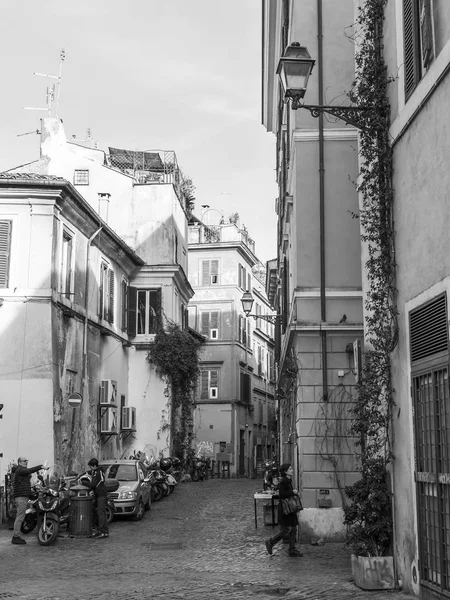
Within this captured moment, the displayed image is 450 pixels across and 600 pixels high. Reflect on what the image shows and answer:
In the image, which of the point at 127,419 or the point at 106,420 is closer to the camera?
the point at 106,420

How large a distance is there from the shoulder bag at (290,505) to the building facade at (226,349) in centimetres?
3354

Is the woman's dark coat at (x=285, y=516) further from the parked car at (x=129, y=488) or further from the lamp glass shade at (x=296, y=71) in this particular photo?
the lamp glass shade at (x=296, y=71)

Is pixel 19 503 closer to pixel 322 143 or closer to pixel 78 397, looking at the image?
pixel 78 397

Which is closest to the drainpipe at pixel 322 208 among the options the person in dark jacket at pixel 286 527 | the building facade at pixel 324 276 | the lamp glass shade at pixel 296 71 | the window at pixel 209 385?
the building facade at pixel 324 276

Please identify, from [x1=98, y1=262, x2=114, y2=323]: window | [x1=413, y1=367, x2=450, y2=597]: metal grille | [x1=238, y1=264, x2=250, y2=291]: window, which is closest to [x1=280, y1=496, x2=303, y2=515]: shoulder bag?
[x1=413, y1=367, x2=450, y2=597]: metal grille

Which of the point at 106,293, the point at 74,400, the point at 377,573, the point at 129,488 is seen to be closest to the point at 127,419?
the point at 106,293

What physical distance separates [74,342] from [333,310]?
33.8ft

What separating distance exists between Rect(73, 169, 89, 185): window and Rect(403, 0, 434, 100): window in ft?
82.4

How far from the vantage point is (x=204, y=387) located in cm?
4894

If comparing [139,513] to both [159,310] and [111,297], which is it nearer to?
[111,297]

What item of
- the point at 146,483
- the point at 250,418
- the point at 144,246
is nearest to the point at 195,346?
the point at 144,246

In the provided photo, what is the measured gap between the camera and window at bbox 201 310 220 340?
50.3 metres

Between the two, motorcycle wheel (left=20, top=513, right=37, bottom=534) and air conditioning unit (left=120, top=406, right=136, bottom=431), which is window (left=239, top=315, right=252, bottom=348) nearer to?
air conditioning unit (left=120, top=406, right=136, bottom=431)

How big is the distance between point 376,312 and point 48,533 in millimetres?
8569
